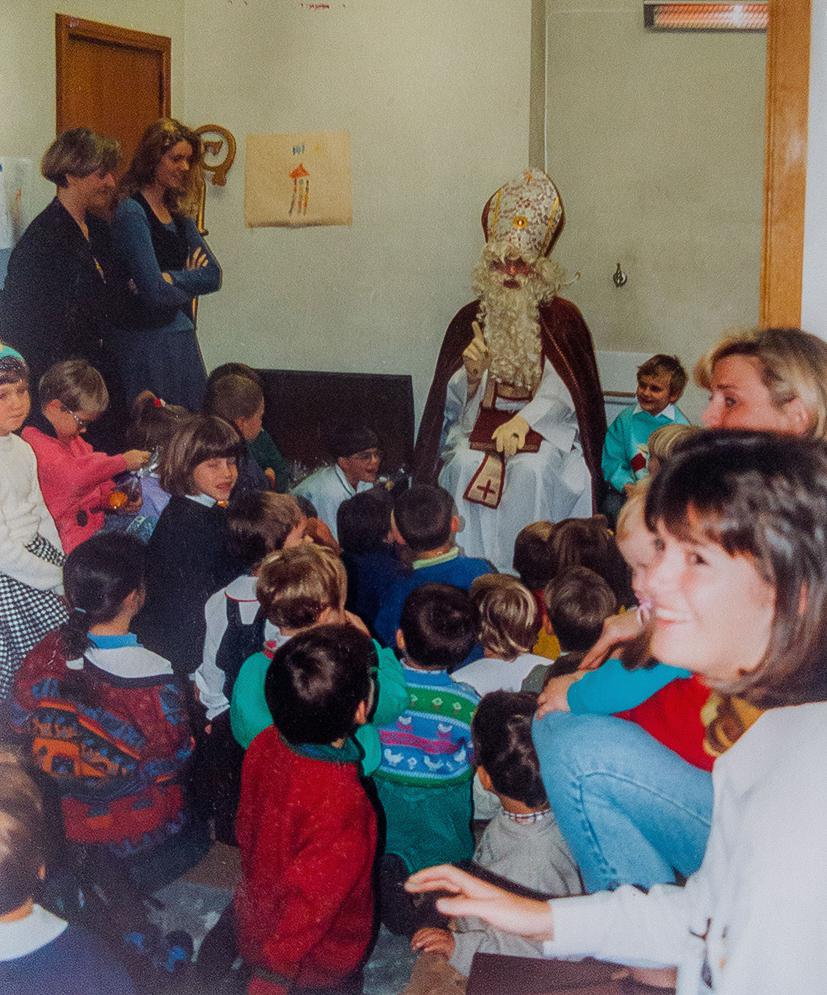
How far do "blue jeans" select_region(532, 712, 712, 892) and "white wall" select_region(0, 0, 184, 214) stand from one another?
4.17 ft

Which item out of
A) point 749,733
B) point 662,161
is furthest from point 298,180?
point 749,733

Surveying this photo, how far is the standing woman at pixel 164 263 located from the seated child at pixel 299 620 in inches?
14.1

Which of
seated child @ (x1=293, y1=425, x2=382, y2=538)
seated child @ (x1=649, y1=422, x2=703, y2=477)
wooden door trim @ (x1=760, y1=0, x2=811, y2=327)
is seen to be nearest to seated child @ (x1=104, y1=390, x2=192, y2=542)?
seated child @ (x1=293, y1=425, x2=382, y2=538)

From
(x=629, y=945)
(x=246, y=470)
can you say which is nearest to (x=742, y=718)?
(x=629, y=945)

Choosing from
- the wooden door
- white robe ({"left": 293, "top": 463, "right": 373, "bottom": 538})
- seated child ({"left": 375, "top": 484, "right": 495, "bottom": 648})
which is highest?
the wooden door

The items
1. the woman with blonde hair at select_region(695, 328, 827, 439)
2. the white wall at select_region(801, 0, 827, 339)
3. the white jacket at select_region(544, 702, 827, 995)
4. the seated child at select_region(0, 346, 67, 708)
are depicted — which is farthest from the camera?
the seated child at select_region(0, 346, 67, 708)

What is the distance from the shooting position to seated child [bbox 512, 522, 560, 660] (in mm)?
2115

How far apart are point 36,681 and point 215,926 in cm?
53

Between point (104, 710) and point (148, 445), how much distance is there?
474 mm

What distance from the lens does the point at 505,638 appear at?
212 cm

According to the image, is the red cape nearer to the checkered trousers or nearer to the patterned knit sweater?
the patterned knit sweater

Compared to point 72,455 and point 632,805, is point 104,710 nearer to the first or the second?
point 72,455

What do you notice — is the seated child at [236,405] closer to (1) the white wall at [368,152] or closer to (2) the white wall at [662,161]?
(1) the white wall at [368,152]

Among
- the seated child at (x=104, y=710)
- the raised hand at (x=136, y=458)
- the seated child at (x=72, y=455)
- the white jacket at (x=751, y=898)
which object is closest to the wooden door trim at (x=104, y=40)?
the seated child at (x=72, y=455)
